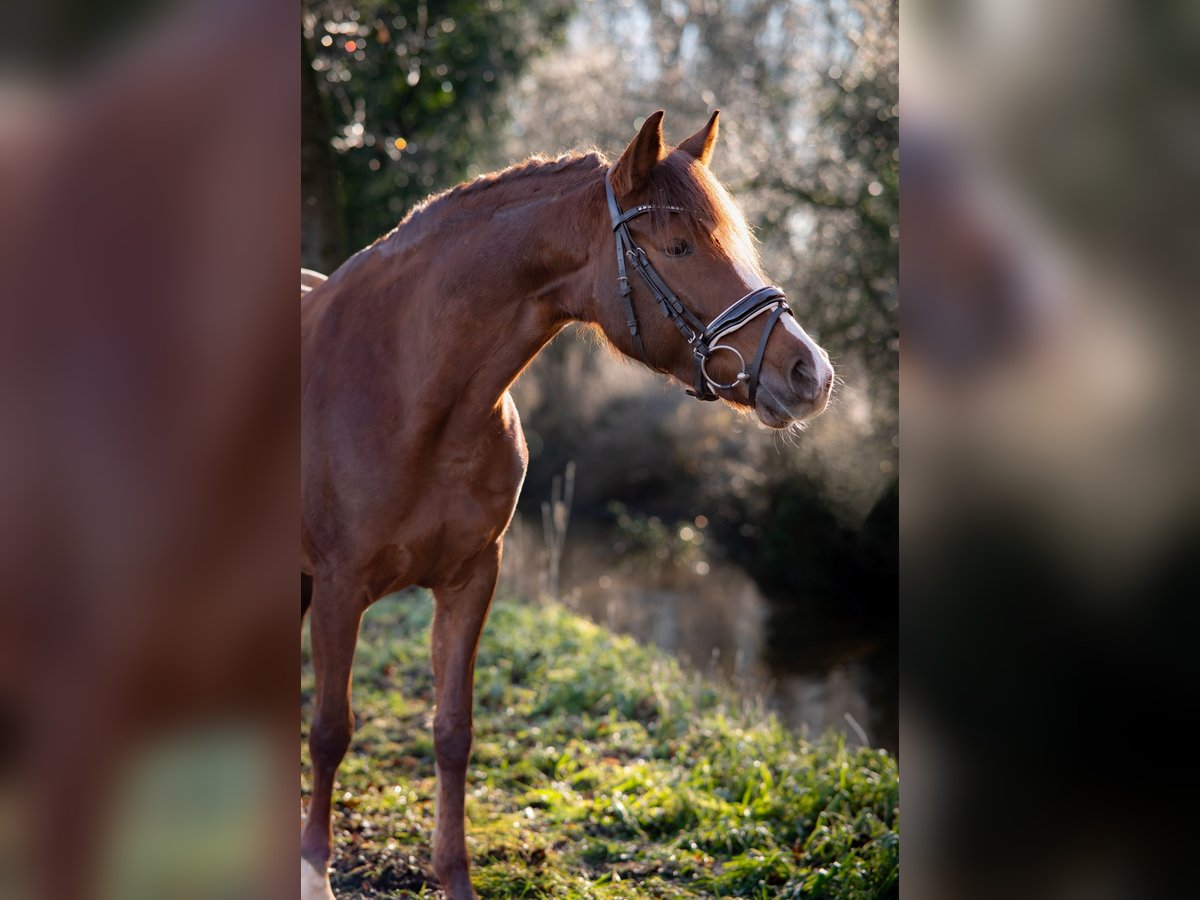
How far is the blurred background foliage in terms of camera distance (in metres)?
7.44

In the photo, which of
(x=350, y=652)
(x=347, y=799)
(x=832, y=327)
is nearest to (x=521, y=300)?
(x=350, y=652)

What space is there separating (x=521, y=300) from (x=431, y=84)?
5551 mm

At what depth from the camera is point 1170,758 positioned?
1.08 metres

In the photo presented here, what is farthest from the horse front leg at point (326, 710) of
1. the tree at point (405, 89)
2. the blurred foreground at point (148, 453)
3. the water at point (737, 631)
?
the tree at point (405, 89)

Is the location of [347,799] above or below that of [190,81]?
below

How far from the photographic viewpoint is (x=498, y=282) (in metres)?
2.70

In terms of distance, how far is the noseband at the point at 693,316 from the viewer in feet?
7.69

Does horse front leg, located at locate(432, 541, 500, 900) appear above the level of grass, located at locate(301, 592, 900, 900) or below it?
above

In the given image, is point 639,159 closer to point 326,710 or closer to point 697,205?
point 697,205

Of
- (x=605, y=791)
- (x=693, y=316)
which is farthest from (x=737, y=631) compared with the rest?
(x=693, y=316)

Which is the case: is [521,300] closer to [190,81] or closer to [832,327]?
[190,81]

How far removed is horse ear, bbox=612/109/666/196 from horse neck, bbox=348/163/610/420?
103 mm

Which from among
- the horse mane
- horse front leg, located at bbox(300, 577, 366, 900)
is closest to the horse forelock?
the horse mane

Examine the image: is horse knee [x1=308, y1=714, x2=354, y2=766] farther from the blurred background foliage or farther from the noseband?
the blurred background foliage
